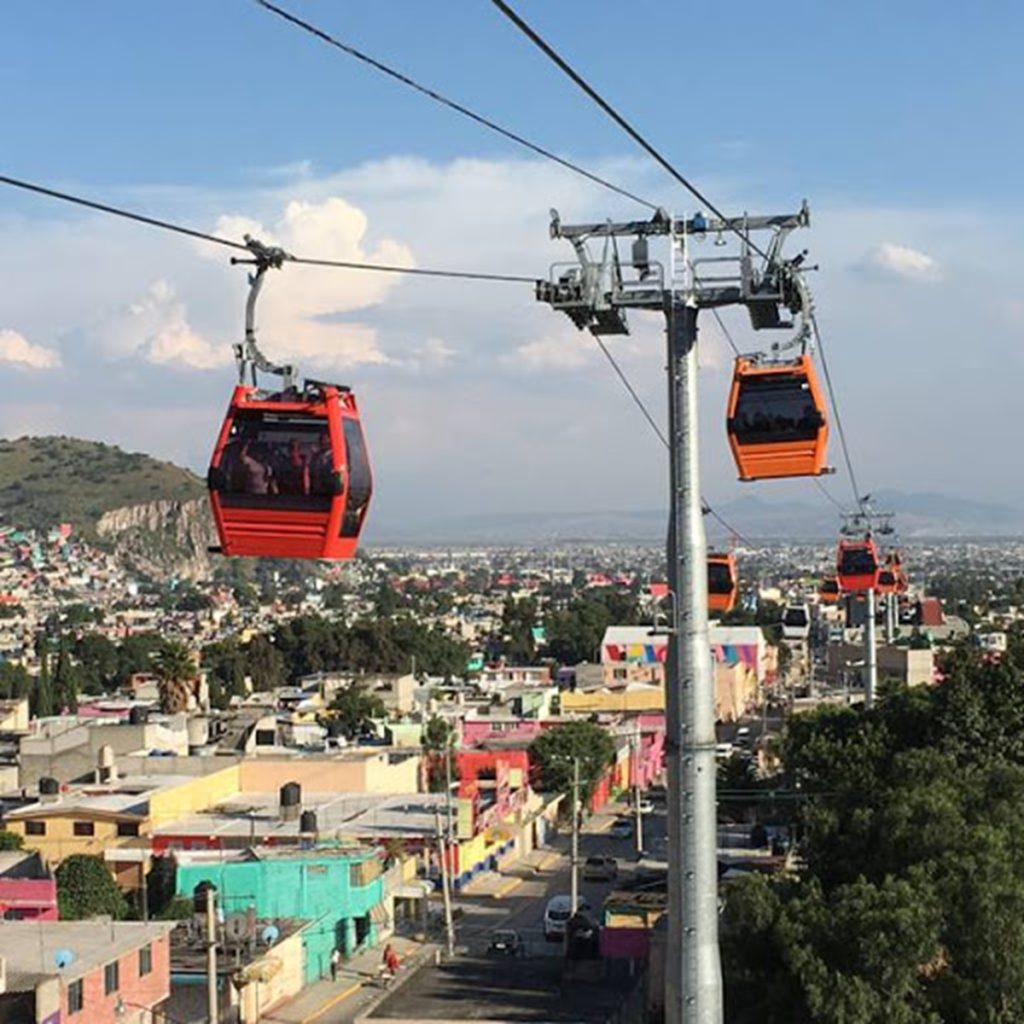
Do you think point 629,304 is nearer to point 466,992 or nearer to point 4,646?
point 466,992

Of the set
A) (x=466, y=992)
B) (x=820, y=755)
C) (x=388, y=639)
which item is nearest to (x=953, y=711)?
(x=820, y=755)

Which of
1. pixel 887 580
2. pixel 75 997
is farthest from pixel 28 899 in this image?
pixel 887 580

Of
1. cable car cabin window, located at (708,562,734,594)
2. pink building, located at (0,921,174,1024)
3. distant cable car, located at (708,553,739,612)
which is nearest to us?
distant cable car, located at (708,553,739,612)

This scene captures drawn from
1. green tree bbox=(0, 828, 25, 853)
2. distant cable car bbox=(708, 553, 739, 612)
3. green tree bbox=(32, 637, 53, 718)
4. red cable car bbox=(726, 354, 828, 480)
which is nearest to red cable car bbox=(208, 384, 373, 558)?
red cable car bbox=(726, 354, 828, 480)

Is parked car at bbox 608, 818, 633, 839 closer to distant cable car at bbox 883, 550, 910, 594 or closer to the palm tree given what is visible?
distant cable car at bbox 883, 550, 910, 594

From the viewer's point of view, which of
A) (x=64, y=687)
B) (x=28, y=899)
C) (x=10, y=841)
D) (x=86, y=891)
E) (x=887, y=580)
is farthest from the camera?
(x=64, y=687)

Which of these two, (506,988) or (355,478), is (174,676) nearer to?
(506,988)

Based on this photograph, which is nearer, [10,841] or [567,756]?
[10,841]

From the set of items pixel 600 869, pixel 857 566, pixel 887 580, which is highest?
pixel 857 566
